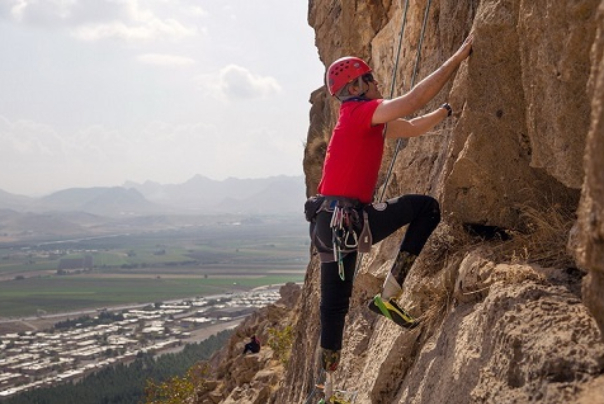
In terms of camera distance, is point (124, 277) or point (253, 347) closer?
point (253, 347)

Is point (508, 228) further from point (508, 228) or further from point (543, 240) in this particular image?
point (543, 240)

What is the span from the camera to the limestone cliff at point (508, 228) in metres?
2.69

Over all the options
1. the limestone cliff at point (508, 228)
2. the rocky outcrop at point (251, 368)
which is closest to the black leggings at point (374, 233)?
the limestone cliff at point (508, 228)

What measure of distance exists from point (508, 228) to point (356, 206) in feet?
3.70

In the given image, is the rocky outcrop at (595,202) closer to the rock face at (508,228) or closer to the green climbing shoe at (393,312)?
the rock face at (508,228)

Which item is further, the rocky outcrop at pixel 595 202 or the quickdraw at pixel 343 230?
the quickdraw at pixel 343 230

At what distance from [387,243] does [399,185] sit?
72cm

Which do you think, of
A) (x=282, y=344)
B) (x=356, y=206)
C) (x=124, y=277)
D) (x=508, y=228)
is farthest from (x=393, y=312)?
(x=124, y=277)

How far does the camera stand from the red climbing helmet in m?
4.57

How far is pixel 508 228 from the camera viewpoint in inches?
174

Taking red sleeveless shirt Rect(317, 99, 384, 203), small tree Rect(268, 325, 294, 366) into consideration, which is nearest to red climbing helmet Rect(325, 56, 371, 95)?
red sleeveless shirt Rect(317, 99, 384, 203)

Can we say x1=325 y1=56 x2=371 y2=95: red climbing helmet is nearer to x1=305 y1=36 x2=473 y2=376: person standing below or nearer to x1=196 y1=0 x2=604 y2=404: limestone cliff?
x1=305 y1=36 x2=473 y2=376: person standing below

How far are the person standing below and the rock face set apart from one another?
317 millimetres

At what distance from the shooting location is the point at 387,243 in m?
7.19
